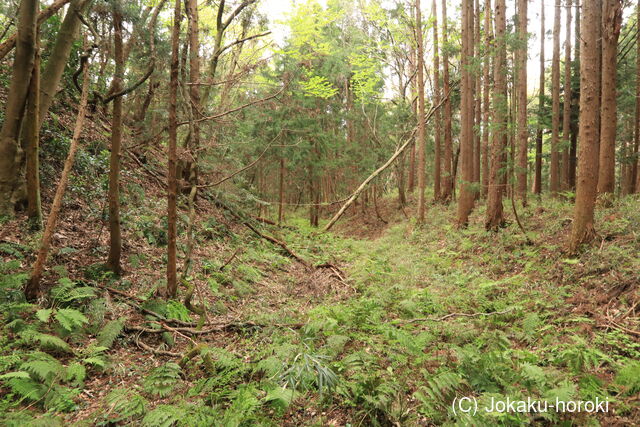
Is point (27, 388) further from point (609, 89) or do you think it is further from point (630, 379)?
point (609, 89)

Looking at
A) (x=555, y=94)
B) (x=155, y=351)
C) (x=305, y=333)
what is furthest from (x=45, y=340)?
(x=555, y=94)

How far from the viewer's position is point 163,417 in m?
3.11

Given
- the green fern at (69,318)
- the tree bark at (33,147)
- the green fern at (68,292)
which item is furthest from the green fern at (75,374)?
the tree bark at (33,147)

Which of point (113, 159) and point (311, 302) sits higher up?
point (113, 159)

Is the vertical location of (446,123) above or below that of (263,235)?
above

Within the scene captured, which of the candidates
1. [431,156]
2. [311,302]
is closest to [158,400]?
[311,302]

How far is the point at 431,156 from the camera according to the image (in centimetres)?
2523

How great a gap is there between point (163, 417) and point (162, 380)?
3.34 ft

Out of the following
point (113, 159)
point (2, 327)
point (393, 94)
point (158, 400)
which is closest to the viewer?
point (158, 400)

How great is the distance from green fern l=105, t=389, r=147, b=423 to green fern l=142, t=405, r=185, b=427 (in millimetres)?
235

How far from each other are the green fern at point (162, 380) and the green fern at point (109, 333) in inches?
39.0

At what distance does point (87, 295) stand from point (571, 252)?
370 inches

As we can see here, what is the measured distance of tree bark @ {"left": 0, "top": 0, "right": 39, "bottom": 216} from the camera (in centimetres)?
643

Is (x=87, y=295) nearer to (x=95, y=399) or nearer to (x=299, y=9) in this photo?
(x=95, y=399)
